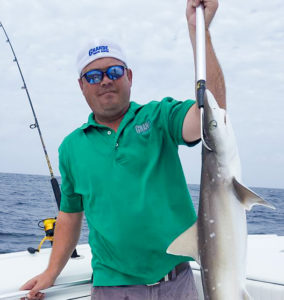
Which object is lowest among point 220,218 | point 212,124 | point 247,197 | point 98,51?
point 220,218

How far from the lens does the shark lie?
1.89m

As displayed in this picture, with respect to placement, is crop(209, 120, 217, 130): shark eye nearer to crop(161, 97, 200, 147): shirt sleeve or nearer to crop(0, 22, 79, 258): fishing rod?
crop(161, 97, 200, 147): shirt sleeve

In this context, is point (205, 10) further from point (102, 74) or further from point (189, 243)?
point (189, 243)

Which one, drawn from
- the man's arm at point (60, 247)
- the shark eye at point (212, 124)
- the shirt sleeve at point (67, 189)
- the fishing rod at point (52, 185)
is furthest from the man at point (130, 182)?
the fishing rod at point (52, 185)

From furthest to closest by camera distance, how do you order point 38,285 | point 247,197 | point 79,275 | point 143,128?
point 79,275
point 38,285
point 143,128
point 247,197

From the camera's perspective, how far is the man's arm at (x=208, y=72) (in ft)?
6.81

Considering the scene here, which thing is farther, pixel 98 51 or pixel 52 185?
pixel 52 185

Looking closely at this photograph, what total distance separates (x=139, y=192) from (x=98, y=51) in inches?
37.9

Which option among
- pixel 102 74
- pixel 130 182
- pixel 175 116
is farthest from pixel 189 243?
pixel 102 74

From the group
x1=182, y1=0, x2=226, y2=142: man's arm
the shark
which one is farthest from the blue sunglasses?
the shark

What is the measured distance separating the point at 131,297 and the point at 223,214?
38.1 inches

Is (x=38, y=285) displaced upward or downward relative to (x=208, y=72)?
downward

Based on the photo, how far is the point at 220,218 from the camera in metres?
1.95

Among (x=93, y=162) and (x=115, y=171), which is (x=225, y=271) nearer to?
(x=115, y=171)
